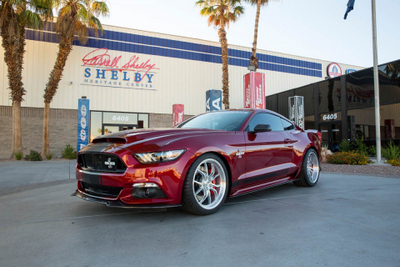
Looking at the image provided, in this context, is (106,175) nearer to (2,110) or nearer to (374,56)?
(374,56)

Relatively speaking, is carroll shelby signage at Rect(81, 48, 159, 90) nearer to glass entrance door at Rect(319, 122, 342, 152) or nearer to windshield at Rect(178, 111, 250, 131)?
glass entrance door at Rect(319, 122, 342, 152)

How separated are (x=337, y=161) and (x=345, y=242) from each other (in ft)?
27.8

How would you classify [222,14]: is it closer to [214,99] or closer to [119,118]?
[214,99]

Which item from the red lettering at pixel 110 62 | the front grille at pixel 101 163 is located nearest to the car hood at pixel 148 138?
the front grille at pixel 101 163

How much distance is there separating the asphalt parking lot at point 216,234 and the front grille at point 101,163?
1.89 feet

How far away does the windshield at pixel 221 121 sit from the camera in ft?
13.3

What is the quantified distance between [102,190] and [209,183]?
1256 millimetres

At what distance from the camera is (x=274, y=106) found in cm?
2325

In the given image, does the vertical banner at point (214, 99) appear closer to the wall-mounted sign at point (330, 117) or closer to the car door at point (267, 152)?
the wall-mounted sign at point (330, 117)

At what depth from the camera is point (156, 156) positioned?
3.06m

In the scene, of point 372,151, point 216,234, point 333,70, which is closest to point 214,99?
point 372,151

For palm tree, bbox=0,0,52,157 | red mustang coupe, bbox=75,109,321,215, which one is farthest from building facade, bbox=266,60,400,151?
palm tree, bbox=0,0,52,157

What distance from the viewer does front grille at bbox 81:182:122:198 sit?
3.09 meters

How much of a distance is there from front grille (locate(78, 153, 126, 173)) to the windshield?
1.49m
